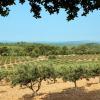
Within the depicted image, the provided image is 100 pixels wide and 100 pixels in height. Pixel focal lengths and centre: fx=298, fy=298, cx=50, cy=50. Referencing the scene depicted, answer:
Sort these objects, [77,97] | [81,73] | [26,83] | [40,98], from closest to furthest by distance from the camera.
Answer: [77,97], [40,98], [26,83], [81,73]

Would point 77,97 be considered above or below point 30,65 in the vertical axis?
below

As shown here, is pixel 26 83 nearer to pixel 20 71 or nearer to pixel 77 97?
pixel 20 71

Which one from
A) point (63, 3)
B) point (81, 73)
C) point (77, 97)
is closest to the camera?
point (63, 3)

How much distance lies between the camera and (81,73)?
128ft

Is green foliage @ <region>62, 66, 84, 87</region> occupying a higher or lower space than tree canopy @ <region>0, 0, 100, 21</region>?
lower

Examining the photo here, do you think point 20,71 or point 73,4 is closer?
point 73,4

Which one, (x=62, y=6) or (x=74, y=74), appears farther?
(x=74, y=74)

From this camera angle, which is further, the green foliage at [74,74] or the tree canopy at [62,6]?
the green foliage at [74,74]

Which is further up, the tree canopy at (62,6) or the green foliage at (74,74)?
the tree canopy at (62,6)

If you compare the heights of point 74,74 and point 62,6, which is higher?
point 62,6

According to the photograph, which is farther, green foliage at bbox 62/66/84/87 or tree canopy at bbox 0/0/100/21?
green foliage at bbox 62/66/84/87

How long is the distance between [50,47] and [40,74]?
13483 centimetres

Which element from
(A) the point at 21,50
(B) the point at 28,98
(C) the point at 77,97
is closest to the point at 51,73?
(B) the point at 28,98

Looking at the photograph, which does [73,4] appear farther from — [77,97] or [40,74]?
[40,74]
